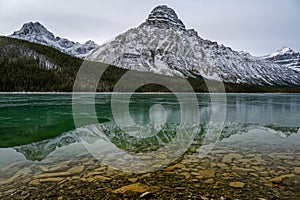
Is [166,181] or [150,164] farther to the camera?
[150,164]

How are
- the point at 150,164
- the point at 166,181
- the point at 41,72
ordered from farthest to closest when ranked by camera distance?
the point at 41,72
the point at 150,164
the point at 166,181

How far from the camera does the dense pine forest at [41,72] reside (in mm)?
105606

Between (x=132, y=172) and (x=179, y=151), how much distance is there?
437 centimetres

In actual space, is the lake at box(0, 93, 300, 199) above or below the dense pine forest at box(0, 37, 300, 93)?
below

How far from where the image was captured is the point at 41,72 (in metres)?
124

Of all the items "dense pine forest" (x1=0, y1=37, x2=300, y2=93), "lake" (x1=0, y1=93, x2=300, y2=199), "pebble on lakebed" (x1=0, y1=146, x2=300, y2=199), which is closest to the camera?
"pebble on lakebed" (x1=0, y1=146, x2=300, y2=199)

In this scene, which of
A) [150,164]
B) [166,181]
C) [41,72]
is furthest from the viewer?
[41,72]

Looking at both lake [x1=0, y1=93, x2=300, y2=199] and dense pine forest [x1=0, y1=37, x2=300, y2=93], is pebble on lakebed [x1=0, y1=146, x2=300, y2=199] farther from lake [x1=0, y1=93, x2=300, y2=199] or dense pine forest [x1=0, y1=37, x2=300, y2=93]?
dense pine forest [x1=0, y1=37, x2=300, y2=93]

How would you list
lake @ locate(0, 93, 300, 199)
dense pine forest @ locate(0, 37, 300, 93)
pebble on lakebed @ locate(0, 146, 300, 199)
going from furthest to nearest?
1. dense pine forest @ locate(0, 37, 300, 93)
2. lake @ locate(0, 93, 300, 199)
3. pebble on lakebed @ locate(0, 146, 300, 199)

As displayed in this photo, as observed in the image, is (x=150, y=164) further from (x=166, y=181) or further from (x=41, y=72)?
(x=41, y=72)

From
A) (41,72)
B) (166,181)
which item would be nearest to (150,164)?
(166,181)

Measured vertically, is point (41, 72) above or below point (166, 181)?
above

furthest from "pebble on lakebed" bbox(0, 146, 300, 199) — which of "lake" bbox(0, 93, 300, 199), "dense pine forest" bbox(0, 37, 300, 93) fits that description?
"dense pine forest" bbox(0, 37, 300, 93)

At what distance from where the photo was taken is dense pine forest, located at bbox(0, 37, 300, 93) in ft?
346
